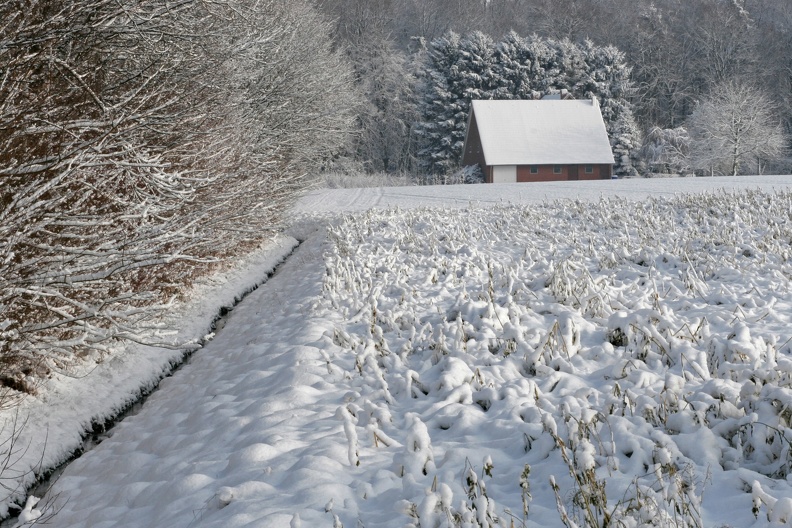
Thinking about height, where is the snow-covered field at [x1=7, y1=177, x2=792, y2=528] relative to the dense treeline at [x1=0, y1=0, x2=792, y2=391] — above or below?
below

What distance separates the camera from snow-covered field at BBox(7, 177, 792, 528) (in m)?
3.47

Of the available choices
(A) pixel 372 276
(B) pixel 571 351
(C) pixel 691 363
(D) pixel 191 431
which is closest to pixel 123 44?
(A) pixel 372 276

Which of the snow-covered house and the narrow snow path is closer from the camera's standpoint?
the narrow snow path

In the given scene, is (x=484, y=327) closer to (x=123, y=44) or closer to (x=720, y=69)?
(x=123, y=44)

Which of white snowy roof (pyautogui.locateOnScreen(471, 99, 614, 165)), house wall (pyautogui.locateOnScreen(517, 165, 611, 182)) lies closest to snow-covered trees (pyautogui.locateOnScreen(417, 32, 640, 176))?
white snowy roof (pyautogui.locateOnScreen(471, 99, 614, 165))

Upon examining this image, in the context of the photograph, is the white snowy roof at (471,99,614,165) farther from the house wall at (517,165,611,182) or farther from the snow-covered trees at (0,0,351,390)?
the snow-covered trees at (0,0,351,390)

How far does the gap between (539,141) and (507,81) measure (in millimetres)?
9812

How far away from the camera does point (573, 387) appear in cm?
488

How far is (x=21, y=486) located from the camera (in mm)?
5109

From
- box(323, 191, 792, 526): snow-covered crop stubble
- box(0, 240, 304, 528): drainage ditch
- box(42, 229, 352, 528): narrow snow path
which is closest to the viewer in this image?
box(323, 191, 792, 526): snow-covered crop stubble

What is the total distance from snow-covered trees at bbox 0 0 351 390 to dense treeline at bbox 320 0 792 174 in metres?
41.1

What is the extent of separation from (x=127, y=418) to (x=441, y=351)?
10.7 feet

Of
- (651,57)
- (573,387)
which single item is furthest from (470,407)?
(651,57)

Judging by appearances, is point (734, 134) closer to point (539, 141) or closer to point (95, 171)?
point (539, 141)
